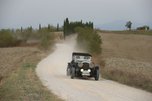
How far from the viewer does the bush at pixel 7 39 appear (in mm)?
113062

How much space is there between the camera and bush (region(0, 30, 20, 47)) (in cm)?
11306

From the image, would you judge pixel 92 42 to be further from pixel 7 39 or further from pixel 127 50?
pixel 7 39

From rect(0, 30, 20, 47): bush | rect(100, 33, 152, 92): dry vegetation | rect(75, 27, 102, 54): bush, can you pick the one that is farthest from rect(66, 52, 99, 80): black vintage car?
rect(0, 30, 20, 47): bush

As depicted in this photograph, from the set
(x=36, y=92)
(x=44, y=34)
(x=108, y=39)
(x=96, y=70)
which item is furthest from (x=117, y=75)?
(x=108, y=39)

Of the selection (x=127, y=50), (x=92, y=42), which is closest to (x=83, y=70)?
(x=92, y=42)

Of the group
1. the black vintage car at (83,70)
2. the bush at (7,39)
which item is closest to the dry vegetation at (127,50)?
the black vintage car at (83,70)

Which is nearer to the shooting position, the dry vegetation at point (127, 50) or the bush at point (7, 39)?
the dry vegetation at point (127, 50)

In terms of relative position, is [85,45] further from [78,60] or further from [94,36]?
[78,60]

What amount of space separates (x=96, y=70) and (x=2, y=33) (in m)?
90.5

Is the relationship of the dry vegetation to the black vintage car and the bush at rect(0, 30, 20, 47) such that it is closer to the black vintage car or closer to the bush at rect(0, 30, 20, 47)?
the black vintage car

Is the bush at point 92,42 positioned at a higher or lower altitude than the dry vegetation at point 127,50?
higher

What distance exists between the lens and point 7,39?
113625mm

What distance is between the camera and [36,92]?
19.7 meters

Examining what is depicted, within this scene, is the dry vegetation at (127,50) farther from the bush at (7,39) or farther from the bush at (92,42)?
the bush at (7,39)
